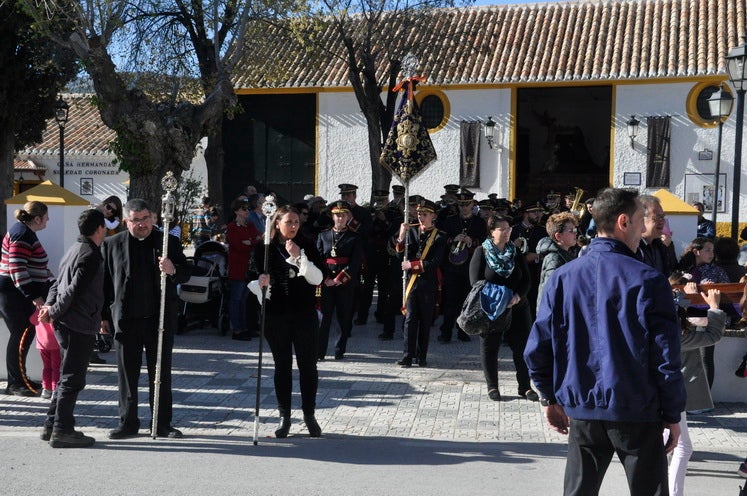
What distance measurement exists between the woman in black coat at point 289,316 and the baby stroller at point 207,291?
16.7ft

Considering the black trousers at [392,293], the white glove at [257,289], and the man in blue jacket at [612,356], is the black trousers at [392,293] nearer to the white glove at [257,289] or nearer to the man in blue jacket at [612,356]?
the white glove at [257,289]

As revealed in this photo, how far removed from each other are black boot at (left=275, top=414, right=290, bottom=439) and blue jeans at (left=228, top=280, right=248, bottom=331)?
486cm

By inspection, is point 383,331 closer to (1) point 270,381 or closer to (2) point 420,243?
(2) point 420,243

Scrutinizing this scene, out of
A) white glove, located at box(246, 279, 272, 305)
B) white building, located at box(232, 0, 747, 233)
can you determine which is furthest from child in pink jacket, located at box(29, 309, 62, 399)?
white building, located at box(232, 0, 747, 233)

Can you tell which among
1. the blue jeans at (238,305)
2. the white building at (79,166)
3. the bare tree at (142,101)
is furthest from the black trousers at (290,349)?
the white building at (79,166)

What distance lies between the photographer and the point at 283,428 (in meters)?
7.16

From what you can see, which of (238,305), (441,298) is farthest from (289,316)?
(441,298)

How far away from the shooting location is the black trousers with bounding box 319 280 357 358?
10.5 meters

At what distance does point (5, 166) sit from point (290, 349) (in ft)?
35.1

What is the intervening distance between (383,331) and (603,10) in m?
21.6

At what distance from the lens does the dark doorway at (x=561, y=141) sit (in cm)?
3341

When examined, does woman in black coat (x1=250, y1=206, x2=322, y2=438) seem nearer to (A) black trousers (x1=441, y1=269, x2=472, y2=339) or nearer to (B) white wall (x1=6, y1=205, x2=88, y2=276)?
(B) white wall (x1=6, y1=205, x2=88, y2=276)

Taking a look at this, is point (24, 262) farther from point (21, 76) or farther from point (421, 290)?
point (21, 76)

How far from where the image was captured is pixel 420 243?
10656 mm
